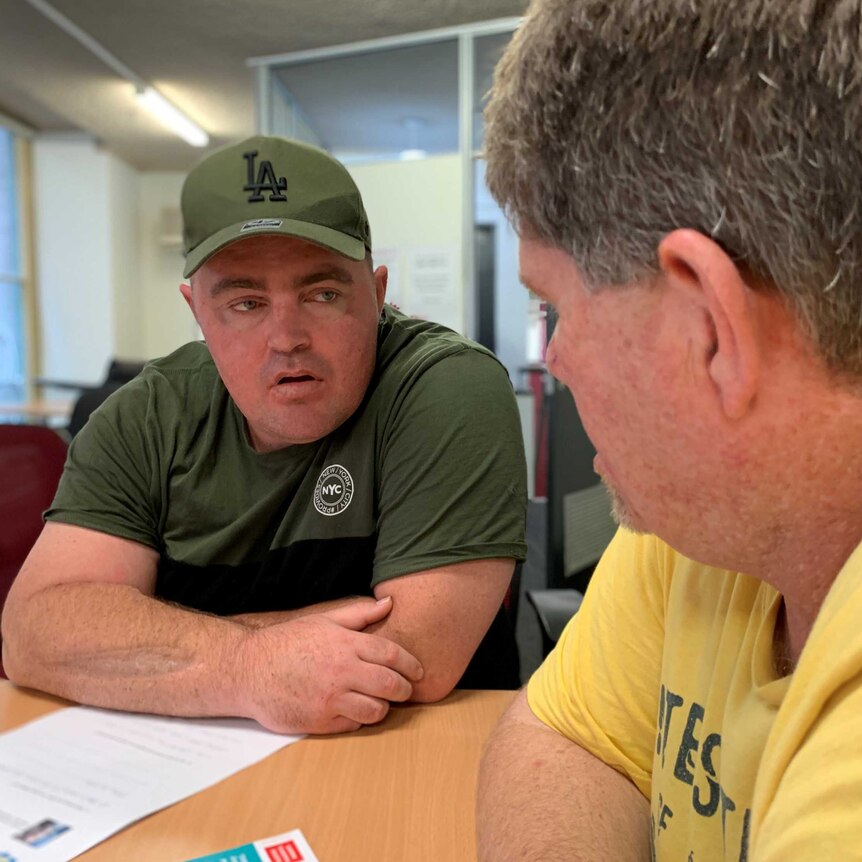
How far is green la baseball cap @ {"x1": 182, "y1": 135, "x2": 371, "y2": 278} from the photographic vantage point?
119 centimetres

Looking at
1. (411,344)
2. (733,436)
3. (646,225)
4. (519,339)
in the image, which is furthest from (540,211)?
(519,339)

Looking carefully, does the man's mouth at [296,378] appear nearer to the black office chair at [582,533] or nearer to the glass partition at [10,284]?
the black office chair at [582,533]

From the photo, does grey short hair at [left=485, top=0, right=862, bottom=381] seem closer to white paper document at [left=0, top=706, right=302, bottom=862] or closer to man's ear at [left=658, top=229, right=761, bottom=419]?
man's ear at [left=658, top=229, right=761, bottom=419]

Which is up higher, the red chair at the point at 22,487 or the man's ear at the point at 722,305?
the man's ear at the point at 722,305

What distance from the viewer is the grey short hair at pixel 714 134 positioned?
1.34ft

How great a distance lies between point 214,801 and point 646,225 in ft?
2.37

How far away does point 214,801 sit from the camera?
0.81 meters

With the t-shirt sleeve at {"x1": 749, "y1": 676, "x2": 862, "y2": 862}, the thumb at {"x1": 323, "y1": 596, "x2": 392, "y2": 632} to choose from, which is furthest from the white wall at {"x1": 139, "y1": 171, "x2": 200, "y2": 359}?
the t-shirt sleeve at {"x1": 749, "y1": 676, "x2": 862, "y2": 862}

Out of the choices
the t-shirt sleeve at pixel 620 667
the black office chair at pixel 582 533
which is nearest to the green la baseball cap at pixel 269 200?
the t-shirt sleeve at pixel 620 667

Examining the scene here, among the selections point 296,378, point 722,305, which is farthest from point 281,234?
point 722,305

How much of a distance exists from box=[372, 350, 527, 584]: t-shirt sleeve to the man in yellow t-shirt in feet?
1.81

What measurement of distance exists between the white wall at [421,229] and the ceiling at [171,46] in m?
0.88

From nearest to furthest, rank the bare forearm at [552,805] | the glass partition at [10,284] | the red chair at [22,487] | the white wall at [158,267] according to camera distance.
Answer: the bare forearm at [552,805], the red chair at [22,487], the glass partition at [10,284], the white wall at [158,267]

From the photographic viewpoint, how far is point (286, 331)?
3.94ft
